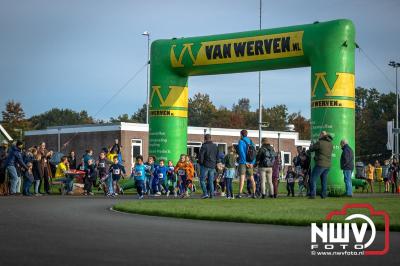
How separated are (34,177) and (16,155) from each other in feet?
4.09

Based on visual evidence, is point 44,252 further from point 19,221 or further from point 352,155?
point 352,155

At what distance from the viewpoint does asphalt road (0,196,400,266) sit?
8203 millimetres

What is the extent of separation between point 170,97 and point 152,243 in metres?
18.0

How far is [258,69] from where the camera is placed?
84.9 ft

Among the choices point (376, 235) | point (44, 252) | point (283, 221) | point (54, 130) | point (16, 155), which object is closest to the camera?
point (44, 252)

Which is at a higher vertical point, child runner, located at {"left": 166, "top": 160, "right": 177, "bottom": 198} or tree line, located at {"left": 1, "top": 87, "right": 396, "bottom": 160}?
tree line, located at {"left": 1, "top": 87, "right": 396, "bottom": 160}

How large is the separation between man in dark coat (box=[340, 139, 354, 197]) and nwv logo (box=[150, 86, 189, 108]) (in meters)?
7.60

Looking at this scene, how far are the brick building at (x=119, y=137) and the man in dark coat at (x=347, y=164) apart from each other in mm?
33129

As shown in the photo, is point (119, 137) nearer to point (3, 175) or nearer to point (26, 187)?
point (3, 175)

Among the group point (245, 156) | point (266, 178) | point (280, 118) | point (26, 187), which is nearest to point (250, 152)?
point (245, 156)

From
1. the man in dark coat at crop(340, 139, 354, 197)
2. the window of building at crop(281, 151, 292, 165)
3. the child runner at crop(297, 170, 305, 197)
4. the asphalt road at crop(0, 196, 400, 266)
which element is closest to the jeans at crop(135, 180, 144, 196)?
the child runner at crop(297, 170, 305, 197)

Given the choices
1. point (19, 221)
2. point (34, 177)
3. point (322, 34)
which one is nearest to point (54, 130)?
point (34, 177)

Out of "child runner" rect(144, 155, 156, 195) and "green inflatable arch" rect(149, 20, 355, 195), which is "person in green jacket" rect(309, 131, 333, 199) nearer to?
"green inflatable arch" rect(149, 20, 355, 195)

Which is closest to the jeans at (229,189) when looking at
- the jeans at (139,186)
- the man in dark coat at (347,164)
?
the jeans at (139,186)
